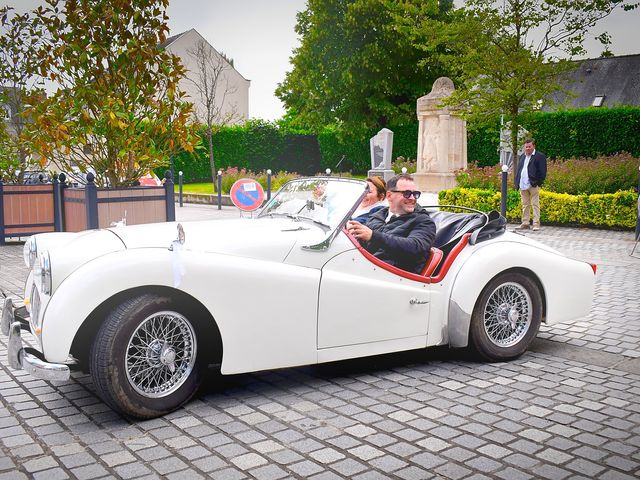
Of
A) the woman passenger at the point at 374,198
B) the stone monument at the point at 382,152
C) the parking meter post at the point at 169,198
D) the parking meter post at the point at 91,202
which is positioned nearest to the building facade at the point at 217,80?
the stone monument at the point at 382,152

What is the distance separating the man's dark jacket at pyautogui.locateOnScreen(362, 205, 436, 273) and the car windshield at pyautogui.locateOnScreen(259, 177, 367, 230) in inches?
12.4

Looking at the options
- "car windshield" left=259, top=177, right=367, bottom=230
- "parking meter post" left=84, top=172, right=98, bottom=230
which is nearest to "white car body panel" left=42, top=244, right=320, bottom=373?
"car windshield" left=259, top=177, right=367, bottom=230

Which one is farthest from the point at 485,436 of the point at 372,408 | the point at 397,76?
the point at 397,76

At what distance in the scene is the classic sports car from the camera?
3895 millimetres

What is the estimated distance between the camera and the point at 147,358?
401 centimetres

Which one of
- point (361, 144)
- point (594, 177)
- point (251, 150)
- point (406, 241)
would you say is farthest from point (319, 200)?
point (251, 150)

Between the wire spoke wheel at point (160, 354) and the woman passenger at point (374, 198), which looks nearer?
A: the wire spoke wheel at point (160, 354)

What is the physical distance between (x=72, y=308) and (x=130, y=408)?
683mm

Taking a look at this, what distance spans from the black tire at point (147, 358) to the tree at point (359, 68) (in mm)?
30569

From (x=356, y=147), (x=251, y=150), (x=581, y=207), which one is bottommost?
(x=581, y=207)

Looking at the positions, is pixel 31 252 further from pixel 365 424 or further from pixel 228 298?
pixel 365 424

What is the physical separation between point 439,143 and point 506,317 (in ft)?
69.1

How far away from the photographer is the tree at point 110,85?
32.4 ft

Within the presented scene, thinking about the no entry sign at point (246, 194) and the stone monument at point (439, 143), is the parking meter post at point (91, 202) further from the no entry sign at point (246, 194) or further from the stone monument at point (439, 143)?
the stone monument at point (439, 143)
